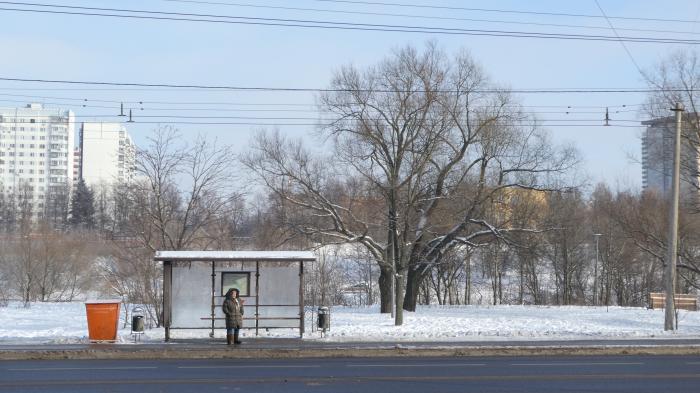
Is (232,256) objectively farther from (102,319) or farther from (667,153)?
(667,153)

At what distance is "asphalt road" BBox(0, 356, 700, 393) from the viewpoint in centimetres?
1346

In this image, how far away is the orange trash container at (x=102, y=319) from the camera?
23.5 meters

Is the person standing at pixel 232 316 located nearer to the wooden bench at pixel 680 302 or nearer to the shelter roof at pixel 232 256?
the shelter roof at pixel 232 256

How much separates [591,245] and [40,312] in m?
49.7

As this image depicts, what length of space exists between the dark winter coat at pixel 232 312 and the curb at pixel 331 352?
178 cm

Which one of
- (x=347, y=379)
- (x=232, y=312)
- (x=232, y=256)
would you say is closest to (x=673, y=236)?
(x=232, y=256)

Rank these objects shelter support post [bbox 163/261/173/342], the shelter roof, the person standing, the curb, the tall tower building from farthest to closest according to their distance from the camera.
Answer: the tall tower building → shelter support post [bbox 163/261/173/342] → the shelter roof → the person standing → the curb

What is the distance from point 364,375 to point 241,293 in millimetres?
11476

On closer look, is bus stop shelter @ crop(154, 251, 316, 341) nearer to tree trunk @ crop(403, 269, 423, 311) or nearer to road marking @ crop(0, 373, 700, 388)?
road marking @ crop(0, 373, 700, 388)

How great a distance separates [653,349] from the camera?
21797mm

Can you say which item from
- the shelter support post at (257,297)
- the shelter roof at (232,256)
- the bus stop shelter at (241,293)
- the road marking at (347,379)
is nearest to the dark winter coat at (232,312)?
the shelter roof at (232,256)

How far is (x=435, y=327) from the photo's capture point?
31.4 m

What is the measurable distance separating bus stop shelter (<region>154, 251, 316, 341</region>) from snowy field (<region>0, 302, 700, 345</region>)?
0.47 m

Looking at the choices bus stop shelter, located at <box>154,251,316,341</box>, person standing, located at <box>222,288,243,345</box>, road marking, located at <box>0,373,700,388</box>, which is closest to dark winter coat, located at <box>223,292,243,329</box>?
person standing, located at <box>222,288,243,345</box>
